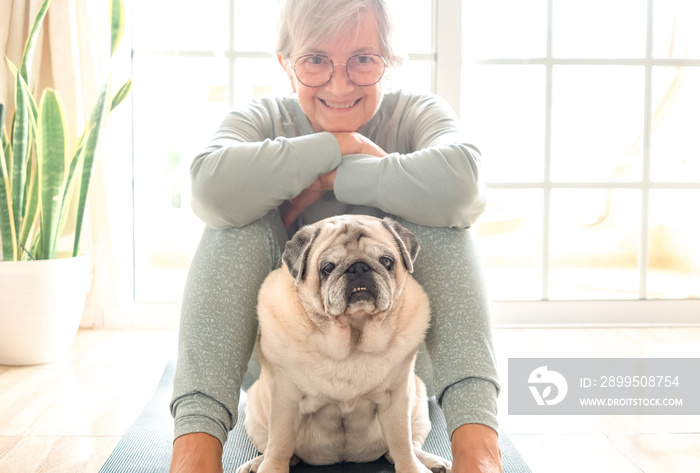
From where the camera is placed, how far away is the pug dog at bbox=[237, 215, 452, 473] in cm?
105

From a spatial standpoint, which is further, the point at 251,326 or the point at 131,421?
the point at 131,421

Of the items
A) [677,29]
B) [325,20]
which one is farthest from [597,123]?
[325,20]

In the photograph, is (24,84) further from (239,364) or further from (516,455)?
(516,455)

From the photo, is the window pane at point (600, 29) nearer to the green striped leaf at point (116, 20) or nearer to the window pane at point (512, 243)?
the window pane at point (512, 243)

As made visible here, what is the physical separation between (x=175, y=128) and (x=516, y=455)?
1891mm

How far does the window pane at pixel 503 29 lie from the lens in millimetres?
2586

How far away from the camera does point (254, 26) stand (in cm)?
254

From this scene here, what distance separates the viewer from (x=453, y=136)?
4.12ft

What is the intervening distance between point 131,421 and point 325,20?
988 mm

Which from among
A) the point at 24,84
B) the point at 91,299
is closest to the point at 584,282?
the point at 91,299

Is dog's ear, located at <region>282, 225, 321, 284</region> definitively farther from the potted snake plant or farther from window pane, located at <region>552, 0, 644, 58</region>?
window pane, located at <region>552, 0, 644, 58</region>

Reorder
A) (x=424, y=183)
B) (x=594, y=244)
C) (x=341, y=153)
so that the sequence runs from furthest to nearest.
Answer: (x=594, y=244) < (x=341, y=153) < (x=424, y=183)

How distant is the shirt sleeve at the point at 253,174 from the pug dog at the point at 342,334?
10 centimetres

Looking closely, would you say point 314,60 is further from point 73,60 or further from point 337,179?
point 73,60
